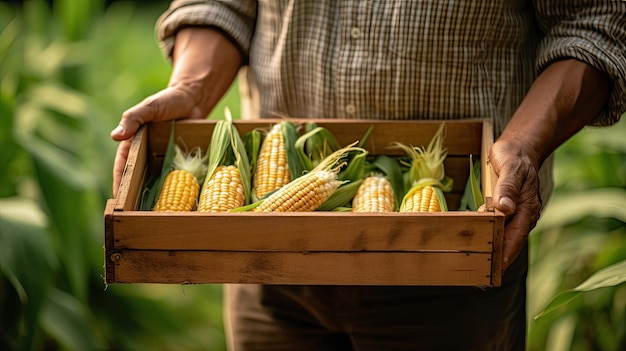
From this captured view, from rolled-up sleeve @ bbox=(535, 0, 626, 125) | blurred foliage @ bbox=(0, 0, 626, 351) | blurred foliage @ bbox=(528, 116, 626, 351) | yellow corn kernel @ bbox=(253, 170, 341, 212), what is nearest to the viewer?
yellow corn kernel @ bbox=(253, 170, 341, 212)

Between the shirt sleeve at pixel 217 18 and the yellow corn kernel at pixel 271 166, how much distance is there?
30 centimetres

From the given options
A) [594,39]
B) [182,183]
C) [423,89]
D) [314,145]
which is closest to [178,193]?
[182,183]

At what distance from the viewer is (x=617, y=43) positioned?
177cm

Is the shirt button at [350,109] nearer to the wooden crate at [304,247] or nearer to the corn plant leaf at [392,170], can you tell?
the corn plant leaf at [392,170]

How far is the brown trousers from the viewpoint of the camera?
1.83m

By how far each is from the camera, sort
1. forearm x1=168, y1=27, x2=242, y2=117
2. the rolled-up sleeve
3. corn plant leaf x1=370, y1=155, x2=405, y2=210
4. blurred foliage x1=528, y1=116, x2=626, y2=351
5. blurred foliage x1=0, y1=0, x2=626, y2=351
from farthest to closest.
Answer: blurred foliage x1=528, y1=116, x2=626, y2=351, blurred foliage x1=0, y1=0, x2=626, y2=351, forearm x1=168, y1=27, x2=242, y2=117, corn plant leaf x1=370, y1=155, x2=405, y2=210, the rolled-up sleeve

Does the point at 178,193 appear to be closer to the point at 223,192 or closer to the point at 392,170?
the point at 223,192

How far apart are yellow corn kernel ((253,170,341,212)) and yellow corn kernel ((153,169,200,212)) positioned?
0.47 feet

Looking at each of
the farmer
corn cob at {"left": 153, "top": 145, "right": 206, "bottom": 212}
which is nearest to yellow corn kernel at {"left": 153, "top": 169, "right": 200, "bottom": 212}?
corn cob at {"left": 153, "top": 145, "right": 206, "bottom": 212}

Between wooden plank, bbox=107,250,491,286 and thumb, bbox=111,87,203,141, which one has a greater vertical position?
thumb, bbox=111,87,203,141

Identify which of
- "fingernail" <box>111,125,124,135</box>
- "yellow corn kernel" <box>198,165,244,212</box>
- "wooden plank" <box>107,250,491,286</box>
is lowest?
"wooden plank" <box>107,250,491,286</box>

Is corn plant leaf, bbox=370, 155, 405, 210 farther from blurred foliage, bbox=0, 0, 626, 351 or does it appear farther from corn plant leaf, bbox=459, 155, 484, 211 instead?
blurred foliage, bbox=0, 0, 626, 351

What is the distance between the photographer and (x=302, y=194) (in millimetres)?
1675

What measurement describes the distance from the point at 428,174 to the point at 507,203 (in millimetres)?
356
